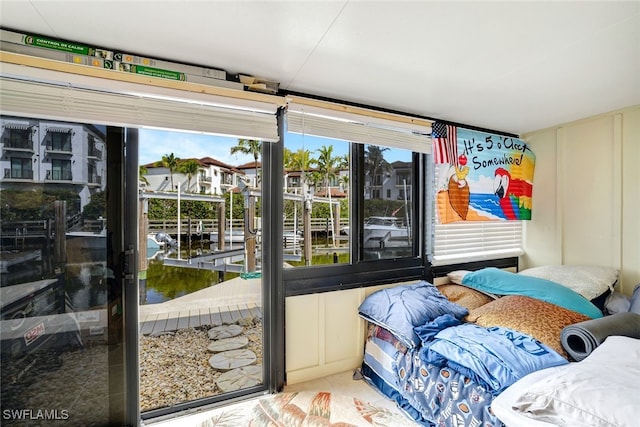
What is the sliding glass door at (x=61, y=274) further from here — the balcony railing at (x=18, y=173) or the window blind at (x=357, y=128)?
the window blind at (x=357, y=128)

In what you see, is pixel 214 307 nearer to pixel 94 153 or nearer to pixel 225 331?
pixel 225 331

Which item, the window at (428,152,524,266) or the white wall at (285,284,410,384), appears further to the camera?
the window at (428,152,524,266)

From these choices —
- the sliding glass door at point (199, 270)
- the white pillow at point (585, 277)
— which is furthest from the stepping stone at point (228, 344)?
the white pillow at point (585, 277)

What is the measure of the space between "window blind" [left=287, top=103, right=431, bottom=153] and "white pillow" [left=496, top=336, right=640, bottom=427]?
1738 mm

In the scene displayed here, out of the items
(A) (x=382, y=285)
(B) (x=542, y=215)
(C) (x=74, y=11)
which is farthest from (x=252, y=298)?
(B) (x=542, y=215)

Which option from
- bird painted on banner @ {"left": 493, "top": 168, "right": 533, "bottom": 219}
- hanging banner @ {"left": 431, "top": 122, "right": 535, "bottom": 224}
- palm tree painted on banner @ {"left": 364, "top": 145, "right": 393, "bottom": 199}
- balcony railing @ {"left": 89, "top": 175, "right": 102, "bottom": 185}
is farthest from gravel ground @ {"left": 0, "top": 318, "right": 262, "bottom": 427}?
bird painted on banner @ {"left": 493, "top": 168, "right": 533, "bottom": 219}

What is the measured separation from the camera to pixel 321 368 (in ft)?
7.25

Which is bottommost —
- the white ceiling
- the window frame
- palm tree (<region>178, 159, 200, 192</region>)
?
the window frame

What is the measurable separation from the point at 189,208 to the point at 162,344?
1.01m

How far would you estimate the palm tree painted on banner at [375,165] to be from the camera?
2.42 m

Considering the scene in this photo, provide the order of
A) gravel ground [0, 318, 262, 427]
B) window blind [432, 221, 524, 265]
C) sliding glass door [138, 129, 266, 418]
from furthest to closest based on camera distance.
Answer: window blind [432, 221, 524, 265]
sliding glass door [138, 129, 266, 418]
gravel ground [0, 318, 262, 427]

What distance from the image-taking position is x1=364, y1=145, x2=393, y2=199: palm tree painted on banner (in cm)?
242

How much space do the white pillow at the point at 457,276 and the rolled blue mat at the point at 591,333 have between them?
0.99 meters

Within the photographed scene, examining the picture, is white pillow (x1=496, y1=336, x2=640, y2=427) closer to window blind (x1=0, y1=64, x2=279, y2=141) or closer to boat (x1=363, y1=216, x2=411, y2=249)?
boat (x1=363, y1=216, x2=411, y2=249)
